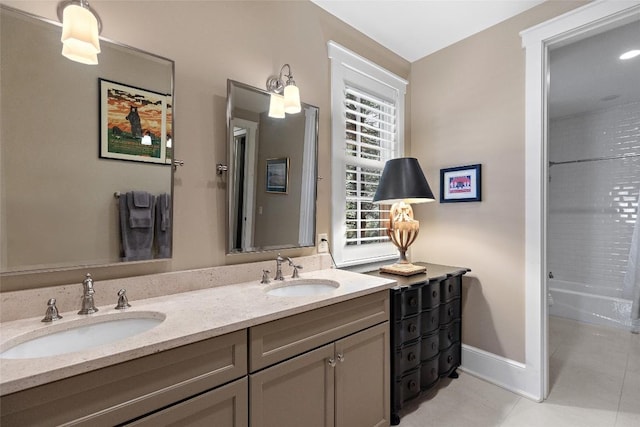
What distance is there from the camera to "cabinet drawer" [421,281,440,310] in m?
1.89

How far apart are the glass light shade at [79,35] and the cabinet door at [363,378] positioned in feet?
5.02

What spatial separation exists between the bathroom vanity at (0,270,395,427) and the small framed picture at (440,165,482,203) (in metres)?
1.20

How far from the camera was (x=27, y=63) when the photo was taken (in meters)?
1.05

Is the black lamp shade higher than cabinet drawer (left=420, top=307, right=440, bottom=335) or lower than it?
higher

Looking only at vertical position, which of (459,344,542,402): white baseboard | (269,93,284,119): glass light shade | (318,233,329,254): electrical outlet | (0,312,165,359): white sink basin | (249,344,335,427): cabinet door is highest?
(269,93,284,119): glass light shade

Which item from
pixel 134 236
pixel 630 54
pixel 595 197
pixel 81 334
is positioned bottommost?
pixel 81 334

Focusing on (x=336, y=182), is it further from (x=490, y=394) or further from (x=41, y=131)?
(x=490, y=394)

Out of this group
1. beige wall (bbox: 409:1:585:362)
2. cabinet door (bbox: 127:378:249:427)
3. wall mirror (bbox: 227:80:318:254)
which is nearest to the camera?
cabinet door (bbox: 127:378:249:427)

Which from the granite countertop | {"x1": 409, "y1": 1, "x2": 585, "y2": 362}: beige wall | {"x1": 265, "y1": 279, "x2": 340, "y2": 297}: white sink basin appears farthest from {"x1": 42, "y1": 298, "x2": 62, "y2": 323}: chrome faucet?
{"x1": 409, "y1": 1, "x2": 585, "y2": 362}: beige wall

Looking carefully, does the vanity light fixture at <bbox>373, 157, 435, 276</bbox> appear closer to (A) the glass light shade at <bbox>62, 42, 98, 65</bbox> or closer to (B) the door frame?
(B) the door frame

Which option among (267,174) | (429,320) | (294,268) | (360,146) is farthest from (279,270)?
(360,146)

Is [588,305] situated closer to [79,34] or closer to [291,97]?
[291,97]

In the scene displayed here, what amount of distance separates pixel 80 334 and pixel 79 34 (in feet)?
3.46

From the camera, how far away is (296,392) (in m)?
1.19
